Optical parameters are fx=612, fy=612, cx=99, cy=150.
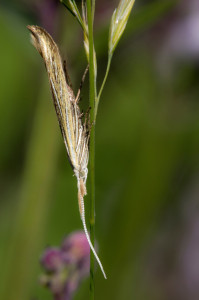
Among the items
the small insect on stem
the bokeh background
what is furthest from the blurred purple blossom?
the bokeh background

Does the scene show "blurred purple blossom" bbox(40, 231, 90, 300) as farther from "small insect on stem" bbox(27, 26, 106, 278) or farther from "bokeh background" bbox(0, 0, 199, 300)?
"bokeh background" bbox(0, 0, 199, 300)

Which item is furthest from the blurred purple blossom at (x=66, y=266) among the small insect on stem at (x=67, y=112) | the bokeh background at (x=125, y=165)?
the bokeh background at (x=125, y=165)

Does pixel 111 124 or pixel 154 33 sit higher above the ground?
pixel 154 33

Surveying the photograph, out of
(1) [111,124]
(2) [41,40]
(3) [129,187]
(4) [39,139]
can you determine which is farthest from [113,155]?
(2) [41,40]

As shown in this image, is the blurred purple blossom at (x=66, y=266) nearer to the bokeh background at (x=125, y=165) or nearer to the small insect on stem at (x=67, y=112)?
the small insect on stem at (x=67, y=112)

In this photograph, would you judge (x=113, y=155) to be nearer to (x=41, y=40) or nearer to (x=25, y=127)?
(x=25, y=127)

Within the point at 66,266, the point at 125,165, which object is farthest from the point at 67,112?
the point at 125,165

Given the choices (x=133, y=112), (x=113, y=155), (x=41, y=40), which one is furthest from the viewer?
(x=133, y=112)
